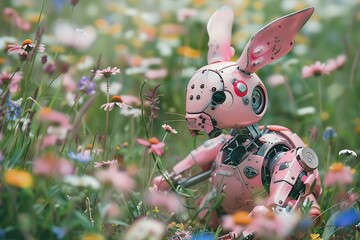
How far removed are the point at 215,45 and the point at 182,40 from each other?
181cm

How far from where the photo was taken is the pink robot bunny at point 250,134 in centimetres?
189

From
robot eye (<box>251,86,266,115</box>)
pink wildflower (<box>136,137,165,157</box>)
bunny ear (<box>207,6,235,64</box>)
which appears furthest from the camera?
bunny ear (<box>207,6,235,64</box>)

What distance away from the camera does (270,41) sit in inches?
77.4

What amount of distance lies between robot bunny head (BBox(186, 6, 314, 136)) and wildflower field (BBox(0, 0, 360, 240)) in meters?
0.08

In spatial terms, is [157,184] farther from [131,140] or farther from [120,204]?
[131,140]

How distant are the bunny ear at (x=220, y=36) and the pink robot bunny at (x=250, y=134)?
54mm

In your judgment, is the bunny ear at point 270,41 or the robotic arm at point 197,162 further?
the robotic arm at point 197,162

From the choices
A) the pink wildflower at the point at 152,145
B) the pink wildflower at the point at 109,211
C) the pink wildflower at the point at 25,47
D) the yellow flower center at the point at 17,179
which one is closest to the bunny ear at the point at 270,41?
the pink wildflower at the point at 152,145

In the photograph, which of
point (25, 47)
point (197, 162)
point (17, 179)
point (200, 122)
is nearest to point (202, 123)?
point (200, 122)

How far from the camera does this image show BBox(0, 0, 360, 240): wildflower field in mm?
1537

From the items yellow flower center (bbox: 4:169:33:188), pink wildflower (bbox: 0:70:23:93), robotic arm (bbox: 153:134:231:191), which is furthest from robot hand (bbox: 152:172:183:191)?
yellow flower center (bbox: 4:169:33:188)

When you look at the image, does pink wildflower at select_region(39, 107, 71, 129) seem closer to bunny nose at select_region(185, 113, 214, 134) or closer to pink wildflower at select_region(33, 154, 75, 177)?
pink wildflower at select_region(33, 154, 75, 177)

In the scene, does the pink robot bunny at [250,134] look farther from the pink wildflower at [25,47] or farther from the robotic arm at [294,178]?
the pink wildflower at [25,47]

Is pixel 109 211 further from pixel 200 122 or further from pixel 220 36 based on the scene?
pixel 220 36
